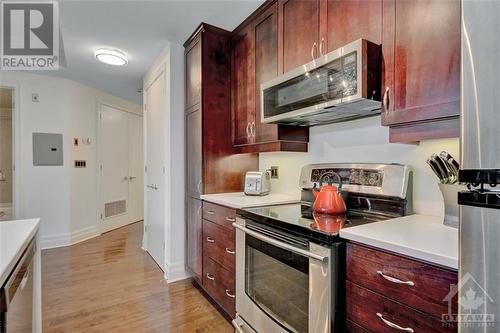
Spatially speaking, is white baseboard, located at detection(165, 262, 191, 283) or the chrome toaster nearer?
the chrome toaster

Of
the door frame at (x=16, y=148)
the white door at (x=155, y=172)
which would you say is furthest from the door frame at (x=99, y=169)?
the white door at (x=155, y=172)

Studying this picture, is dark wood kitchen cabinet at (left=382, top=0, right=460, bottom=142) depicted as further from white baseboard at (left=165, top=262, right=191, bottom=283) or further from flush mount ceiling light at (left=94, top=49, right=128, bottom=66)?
flush mount ceiling light at (left=94, top=49, right=128, bottom=66)

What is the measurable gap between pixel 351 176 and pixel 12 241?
1.77 m

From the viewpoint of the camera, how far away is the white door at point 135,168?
520cm

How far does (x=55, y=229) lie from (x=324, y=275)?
13.8 feet

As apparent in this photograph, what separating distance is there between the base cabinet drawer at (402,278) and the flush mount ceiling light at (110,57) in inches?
121

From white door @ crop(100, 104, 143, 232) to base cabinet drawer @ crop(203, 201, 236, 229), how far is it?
3202mm

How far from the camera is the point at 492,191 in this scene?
61 cm

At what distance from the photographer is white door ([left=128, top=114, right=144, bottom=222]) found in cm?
520

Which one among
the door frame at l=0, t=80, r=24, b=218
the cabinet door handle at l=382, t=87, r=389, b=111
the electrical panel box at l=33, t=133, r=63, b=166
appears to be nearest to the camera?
the cabinet door handle at l=382, t=87, r=389, b=111

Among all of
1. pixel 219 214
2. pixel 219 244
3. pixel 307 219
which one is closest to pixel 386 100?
pixel 307 219

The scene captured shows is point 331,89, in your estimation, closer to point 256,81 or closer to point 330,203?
point 330,203

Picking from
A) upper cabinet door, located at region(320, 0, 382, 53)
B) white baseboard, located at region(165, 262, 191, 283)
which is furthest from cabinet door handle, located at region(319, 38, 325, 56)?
white baseboard, located at region(165, 262, 191, 283)

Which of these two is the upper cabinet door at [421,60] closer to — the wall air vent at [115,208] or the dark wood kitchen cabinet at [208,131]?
the dark wood kitchen cabinet at [208,131]
